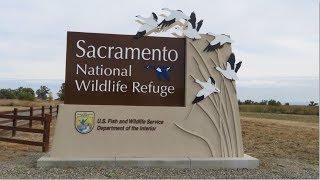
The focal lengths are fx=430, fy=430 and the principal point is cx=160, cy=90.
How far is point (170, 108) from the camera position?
9.76m

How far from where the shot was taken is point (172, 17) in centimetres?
978

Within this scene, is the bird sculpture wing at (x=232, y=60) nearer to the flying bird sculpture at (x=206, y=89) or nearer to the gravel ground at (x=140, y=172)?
the flying bird sculpture at (x=206, y=89)

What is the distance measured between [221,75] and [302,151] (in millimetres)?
4624

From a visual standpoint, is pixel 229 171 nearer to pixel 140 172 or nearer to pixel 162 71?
pixel 140 172

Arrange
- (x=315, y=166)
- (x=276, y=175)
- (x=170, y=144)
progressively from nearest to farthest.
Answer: (x=276, y=175), (x=170, y=144), (x=315, y=166)

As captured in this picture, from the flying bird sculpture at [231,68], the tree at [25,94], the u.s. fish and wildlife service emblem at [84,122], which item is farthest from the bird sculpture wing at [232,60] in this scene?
the tree at [25,94]

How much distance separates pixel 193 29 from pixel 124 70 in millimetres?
1854

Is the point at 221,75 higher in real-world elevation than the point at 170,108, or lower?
higher

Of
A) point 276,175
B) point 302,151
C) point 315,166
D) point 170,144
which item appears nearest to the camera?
point 276,175

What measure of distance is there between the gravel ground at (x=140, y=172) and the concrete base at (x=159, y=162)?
0.54ft

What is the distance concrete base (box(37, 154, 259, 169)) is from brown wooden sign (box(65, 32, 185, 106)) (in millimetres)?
1276

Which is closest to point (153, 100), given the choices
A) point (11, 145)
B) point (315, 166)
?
point (315, 166)

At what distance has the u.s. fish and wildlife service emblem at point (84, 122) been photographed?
31.0 feet

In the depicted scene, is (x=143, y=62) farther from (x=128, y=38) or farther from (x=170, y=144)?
(x=170, y=144)
